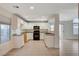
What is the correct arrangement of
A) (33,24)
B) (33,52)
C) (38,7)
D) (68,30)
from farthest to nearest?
(68,30) → (33,24) → (33,52) → (38,7)

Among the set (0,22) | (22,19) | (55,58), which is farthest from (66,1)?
(22,19)

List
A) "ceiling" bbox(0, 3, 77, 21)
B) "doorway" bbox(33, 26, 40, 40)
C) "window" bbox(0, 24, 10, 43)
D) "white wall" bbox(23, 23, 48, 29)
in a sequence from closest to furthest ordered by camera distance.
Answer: "ceiling" bbox(0, 3, 77, 21), "window" bbox(0, 24, 10, 43), "white wall" bbox(23, 23, 48, 29), "doorway" bbox(33, 26, 40, 40)

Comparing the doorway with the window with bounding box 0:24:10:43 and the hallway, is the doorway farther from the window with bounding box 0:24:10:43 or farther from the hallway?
the window with bounding box 0:24:10:43

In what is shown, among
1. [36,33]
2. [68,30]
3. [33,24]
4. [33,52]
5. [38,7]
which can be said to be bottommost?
[33,52]

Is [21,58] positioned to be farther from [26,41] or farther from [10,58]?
[26,41]

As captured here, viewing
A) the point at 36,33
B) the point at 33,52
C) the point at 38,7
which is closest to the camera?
the point at 38,7

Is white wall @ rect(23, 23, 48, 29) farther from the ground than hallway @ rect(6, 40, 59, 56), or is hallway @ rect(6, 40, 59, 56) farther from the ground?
white wall @ rect(23, 23, 48, 29)

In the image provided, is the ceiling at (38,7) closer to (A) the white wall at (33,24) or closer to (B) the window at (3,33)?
(B) the window at (3,33)

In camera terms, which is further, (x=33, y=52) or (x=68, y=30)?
(x=68, y=30)

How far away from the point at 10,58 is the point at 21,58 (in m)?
0.17

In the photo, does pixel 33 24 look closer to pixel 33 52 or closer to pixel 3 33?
pixel 33 52

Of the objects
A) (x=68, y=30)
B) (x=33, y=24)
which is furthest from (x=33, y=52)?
(x=68, y=30)

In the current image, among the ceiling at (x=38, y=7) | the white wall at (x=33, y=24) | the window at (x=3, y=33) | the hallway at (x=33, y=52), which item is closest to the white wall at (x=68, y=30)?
the white wall at (x=33, y=24)

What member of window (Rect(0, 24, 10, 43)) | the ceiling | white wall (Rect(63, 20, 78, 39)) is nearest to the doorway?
white wall (Rect(63, 20, 78, 39))
